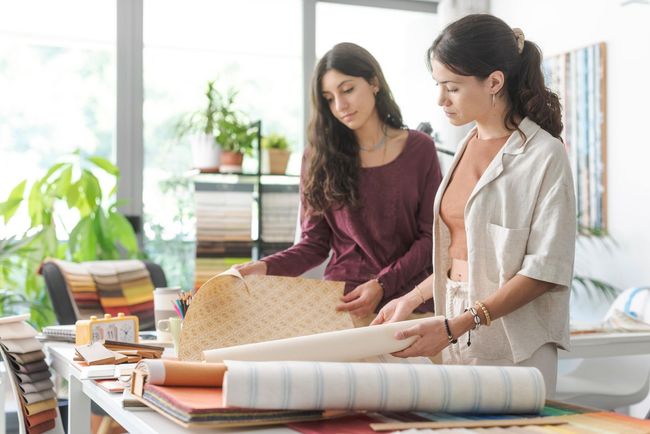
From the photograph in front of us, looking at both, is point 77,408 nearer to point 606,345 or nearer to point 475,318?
point 475,318

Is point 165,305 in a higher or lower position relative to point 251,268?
lower

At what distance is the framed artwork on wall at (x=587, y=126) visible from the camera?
4559 mm

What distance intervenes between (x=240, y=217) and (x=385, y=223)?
2.66 metres

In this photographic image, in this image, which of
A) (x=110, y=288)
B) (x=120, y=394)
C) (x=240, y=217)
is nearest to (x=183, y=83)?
(x=240, y=217)

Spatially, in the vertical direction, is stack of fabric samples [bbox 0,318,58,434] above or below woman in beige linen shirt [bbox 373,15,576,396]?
below

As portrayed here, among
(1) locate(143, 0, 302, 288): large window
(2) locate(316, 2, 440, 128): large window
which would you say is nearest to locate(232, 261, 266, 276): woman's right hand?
(1) locate(143, 0, 302, 288): large window

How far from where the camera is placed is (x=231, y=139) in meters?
4.84

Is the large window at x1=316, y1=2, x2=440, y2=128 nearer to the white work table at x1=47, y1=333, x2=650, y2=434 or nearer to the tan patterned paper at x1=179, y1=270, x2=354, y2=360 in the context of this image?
the white work table at x1=47, y1=333, x2=650, y2=434

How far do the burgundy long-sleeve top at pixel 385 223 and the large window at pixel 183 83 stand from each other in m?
2.86

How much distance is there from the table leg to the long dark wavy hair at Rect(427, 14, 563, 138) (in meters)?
1.07

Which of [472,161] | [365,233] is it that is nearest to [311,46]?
[365,233]

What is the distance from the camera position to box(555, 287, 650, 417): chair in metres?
3.40

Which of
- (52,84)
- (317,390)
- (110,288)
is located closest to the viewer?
(317,390)

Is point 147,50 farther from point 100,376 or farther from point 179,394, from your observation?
point 179,394
